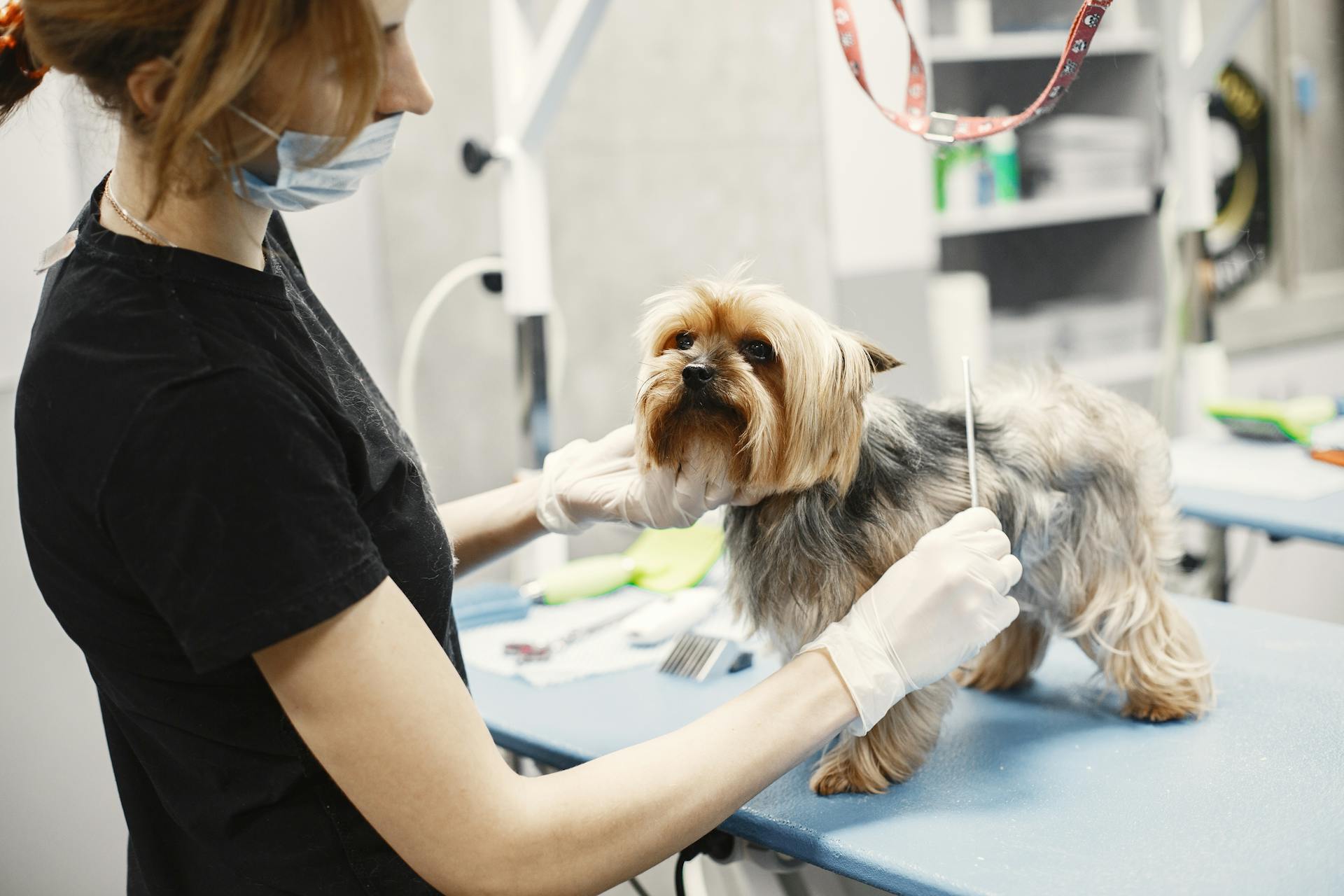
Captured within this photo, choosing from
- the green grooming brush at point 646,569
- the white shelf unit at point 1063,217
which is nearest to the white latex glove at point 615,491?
the green grooming brush at point 646,569

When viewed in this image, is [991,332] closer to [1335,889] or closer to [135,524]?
[1335,889]

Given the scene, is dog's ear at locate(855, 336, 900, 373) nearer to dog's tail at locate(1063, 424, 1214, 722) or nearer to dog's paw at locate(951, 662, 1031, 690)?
dog's tail at locate(1063, 424, 1214, 722)

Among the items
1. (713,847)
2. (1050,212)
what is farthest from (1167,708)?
(1050,212)

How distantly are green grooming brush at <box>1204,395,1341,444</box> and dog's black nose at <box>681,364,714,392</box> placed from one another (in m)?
1.60

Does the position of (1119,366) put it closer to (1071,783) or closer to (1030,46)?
(1030,46)

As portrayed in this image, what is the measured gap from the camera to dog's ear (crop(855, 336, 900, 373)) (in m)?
1.15

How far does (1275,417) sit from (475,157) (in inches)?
64.9

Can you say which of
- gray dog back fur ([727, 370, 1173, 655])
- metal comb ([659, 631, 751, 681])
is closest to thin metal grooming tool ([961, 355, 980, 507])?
gray dog back fur ([727, 370, 1173, 655])

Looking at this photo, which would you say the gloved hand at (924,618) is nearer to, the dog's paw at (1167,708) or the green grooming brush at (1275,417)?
the dog's paw at (1167,708)

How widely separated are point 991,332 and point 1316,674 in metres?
2.44

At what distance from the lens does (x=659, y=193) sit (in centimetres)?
276

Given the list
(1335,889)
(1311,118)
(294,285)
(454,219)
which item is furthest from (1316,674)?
(1311,118)

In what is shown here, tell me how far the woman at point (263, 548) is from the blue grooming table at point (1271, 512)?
1.01m

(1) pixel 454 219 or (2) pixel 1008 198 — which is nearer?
(1) pixel 454 219
